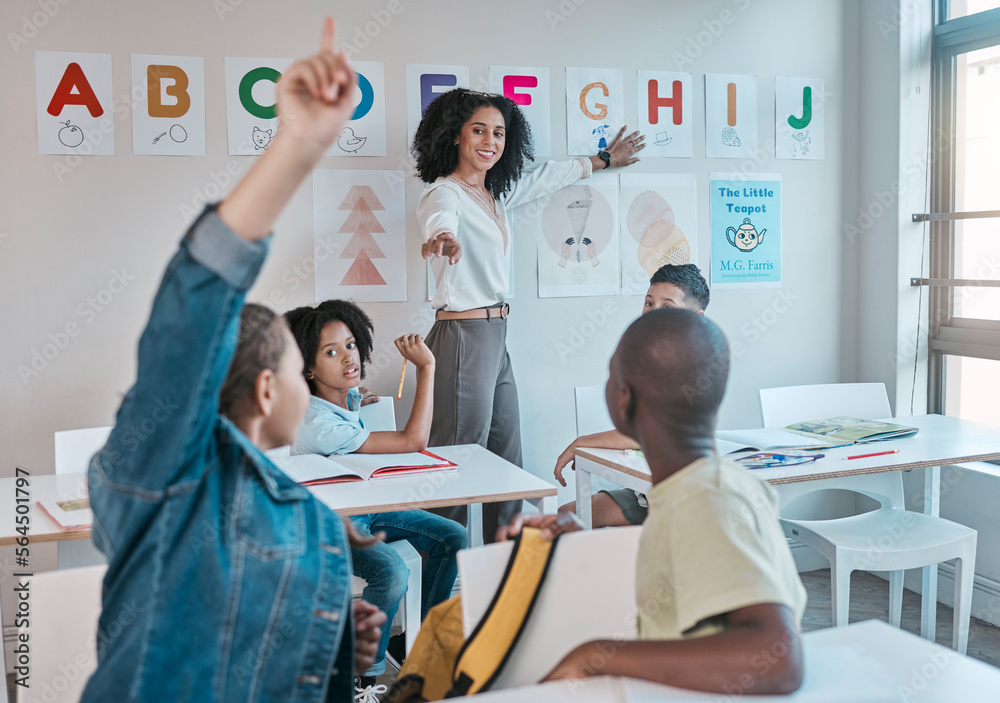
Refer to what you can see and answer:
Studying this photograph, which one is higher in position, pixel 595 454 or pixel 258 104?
pixel 258 104

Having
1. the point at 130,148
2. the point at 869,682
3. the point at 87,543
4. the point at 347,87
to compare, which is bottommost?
the point at 87,543

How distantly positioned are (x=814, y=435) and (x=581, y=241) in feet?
4.11

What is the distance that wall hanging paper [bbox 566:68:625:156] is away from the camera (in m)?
3.44

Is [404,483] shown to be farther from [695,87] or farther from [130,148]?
[695,87]

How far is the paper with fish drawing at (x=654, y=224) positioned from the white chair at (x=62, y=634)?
259 cm

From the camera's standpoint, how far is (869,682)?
35.2 inches

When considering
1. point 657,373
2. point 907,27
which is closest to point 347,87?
point 657,373

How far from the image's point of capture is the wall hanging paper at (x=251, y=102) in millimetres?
3072

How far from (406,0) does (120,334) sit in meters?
1.63

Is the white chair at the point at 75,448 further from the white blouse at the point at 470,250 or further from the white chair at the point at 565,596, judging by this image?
the white chair at the point at 565,596

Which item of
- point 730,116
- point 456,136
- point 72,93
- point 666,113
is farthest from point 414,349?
point 730,116

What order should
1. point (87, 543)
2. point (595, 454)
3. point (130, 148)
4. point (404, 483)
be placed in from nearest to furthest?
1. point (87, 543)
2. point (404, 483)
3. point (595, 454)
4. point (130, 148)

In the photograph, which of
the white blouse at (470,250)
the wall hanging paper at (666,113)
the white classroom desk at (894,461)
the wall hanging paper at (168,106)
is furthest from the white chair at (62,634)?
the wall hanging paper at (666,113)

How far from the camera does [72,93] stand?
2.93 metres
